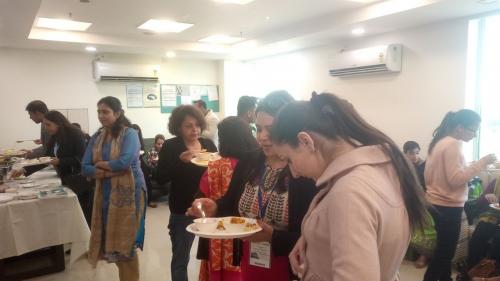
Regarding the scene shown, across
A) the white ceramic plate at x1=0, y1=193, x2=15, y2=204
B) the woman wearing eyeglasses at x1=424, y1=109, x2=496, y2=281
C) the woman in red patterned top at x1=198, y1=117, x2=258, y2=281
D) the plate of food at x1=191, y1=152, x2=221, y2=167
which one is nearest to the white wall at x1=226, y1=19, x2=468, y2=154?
the woman wearing eyeglasses at x1=424, y1=109, x2=496, y2=281

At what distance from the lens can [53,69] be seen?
621cm

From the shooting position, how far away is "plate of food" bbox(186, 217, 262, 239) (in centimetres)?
128

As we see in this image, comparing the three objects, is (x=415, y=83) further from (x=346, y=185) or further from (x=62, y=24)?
(x=62, y=24)

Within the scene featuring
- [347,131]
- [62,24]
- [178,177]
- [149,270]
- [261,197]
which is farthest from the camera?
[62,24]

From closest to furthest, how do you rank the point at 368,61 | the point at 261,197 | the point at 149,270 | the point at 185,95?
the point at 261,197 < the point at 149,270 < the point at 368,61 < the point at 185,95

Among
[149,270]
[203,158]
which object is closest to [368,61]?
[203,158]

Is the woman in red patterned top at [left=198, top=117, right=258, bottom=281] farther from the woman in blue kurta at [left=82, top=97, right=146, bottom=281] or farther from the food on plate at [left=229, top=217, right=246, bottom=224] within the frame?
the woman in blue kurta at [left=82, top=97, right=146, bottom=281]

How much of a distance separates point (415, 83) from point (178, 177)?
359cm

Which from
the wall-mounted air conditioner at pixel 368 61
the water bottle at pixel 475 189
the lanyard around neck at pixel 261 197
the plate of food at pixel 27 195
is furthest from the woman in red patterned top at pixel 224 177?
the wall-mounted air conditioner at pixel 368 61

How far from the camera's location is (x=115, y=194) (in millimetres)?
2449

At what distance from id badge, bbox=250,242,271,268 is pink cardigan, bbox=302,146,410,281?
49 centimetres

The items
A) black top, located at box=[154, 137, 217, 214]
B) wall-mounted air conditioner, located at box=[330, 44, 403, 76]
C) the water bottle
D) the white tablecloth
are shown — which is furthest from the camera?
wall-mounted air conditioner, located at box=[330, 44, 403, 76]

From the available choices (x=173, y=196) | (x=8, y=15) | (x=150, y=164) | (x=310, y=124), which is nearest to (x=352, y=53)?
(x=150, y=164)

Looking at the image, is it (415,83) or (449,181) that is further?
(415,83)
